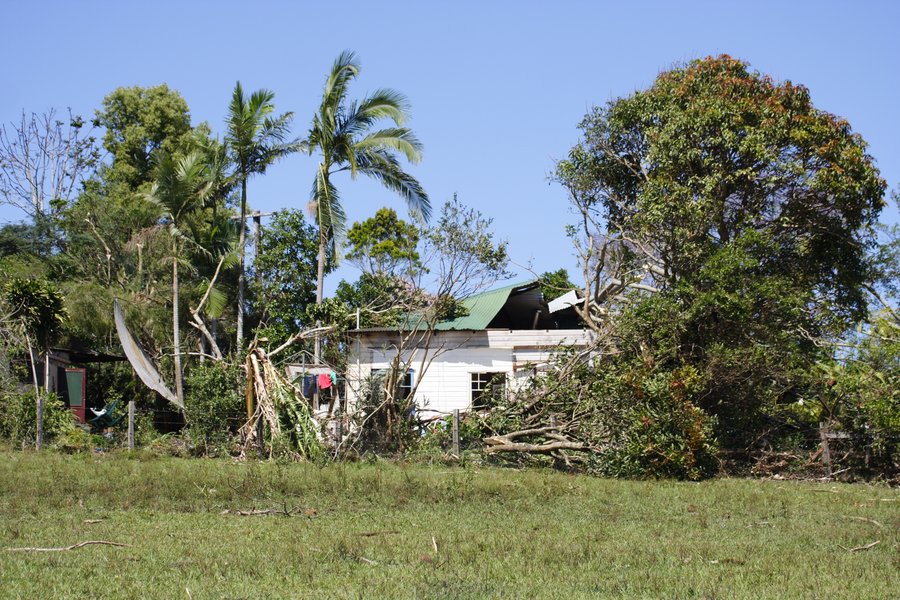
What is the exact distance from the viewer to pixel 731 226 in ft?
66.0

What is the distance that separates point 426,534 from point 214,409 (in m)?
9.37

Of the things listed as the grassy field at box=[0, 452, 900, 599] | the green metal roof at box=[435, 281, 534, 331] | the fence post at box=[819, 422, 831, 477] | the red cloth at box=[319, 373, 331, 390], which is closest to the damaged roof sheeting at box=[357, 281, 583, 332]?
the green metal roof at box=[435, 281, 534, 331]

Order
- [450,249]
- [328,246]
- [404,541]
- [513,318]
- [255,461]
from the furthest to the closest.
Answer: [513,318] → [328,246] → [450,249] → [255,461] → [404,541]

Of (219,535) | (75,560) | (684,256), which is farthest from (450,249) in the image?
(75,560)

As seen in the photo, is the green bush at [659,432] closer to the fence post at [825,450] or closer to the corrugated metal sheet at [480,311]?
the fence post at [825,450]

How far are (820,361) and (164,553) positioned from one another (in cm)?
1341

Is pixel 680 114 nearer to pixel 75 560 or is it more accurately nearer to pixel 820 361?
pixel 820 361

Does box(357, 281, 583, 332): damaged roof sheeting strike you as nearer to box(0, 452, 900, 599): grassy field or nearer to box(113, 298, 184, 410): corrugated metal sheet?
box(113, 298, 184, 410): corrugated metal sheet

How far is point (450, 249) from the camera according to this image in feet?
61.6

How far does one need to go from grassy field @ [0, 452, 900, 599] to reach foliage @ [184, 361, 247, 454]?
271 cm

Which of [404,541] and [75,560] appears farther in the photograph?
[404,541]

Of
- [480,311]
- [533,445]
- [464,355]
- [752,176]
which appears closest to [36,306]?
[464,355]

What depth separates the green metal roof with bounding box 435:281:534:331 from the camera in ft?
77.3

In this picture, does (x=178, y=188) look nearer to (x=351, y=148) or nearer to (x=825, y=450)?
(x=351, y=148)
